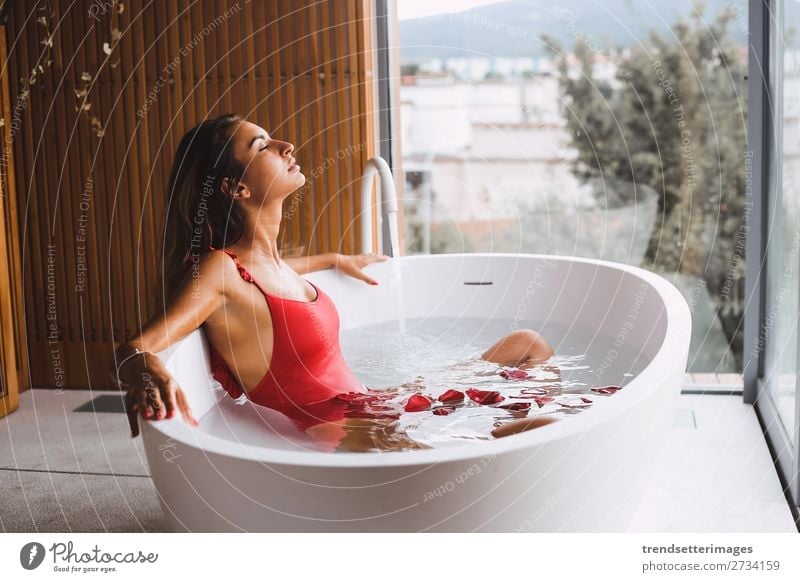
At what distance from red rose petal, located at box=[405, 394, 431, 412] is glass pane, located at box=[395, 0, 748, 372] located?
5.11ft

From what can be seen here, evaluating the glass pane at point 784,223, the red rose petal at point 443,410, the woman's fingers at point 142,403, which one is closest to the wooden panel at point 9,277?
the red rose petal at point 443,410

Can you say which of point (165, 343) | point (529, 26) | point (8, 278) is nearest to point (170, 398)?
point (165, 343)

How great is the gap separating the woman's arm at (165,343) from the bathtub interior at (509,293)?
81 cm

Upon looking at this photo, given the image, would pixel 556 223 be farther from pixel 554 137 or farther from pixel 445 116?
pixel 445 116

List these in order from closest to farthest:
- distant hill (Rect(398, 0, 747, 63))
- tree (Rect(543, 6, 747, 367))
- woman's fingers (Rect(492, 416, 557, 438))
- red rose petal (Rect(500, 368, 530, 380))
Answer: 1. woman's fingers (Rect(492, 416, 557, 438))
2. red rose petal (Rect(500, 368, 530, 380))
3. tree (Rect(543, 6, 747, 367))
4. distant hill (Rect(398, 0, 747, 63))

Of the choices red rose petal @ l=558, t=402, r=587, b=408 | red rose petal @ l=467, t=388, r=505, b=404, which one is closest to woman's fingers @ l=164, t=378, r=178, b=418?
red rose petal @ l=467, t=388, r=505, b=404

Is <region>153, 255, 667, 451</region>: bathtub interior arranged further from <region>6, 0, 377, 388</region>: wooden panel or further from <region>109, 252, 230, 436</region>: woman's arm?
<region>109, 252, 230, 436</region>: woman's arm

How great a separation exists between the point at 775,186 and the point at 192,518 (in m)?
2.13

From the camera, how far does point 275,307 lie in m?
1.90

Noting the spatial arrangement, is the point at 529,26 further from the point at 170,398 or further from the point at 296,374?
the point at 170,398

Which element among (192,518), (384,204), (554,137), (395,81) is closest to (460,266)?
(384,204)

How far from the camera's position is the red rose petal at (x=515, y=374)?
2.31 m

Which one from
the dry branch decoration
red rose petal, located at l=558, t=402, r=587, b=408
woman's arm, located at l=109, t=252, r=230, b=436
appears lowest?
red rose petal, located at l=558, t=402, r=587, b=408

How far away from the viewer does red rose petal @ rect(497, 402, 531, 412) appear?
78.4 inches
